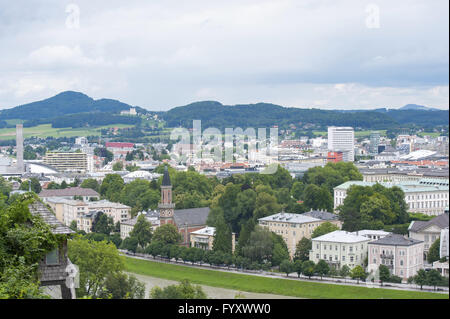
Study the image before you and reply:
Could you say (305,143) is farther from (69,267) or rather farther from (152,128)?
(69,267)

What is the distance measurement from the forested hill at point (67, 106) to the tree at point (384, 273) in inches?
742

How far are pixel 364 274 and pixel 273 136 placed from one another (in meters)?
19.3

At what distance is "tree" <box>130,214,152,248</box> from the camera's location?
14.7 meters

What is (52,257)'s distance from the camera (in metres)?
3.22

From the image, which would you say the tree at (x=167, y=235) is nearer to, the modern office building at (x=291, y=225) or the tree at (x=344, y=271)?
the modern office building at (x=291, y=225)

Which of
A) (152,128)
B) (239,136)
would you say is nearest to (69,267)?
(239,136)

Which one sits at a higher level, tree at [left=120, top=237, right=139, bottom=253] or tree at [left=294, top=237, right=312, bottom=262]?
tree at [left=294, top=237, right=312, bottom=262]

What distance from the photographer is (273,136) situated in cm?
3027

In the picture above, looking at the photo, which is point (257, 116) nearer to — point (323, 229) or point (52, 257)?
point (323, 229)

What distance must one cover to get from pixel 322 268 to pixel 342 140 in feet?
82.7

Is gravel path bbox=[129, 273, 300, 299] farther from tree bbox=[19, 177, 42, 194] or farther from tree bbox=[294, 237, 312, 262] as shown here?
tree bbox=[19, 177, 42, 194]

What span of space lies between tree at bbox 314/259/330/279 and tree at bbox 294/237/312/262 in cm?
95

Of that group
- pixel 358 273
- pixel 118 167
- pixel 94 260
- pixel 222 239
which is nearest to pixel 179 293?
pixel 94 260

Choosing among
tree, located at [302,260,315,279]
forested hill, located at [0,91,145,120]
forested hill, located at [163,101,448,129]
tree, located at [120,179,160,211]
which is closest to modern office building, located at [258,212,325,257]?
tree, located at [302,260,315,279]
